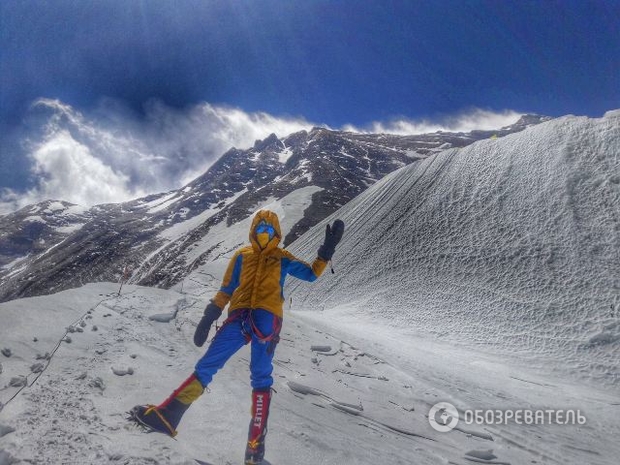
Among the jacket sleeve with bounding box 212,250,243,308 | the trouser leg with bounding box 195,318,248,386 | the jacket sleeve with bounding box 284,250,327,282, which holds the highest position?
the jacket sleeve with bounding box 284,250,327,282

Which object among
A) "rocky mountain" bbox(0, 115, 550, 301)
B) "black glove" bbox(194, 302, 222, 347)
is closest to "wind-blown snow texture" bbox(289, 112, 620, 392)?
"black glove" bbox(194, 302, 222, 347)

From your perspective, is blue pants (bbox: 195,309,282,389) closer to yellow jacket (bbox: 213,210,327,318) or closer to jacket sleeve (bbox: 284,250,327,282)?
yellow jacket (bbox: 213,210,327,318)

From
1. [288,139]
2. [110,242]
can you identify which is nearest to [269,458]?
[110,242]

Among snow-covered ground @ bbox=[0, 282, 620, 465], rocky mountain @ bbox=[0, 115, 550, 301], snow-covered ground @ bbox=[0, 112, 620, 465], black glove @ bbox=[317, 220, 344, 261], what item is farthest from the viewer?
rocky mountain @ bbox=[0, 115, 550, 301]

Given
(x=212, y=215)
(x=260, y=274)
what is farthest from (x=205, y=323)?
(x=212, y=215)

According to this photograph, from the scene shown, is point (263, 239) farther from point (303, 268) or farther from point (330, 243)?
point (330, 243)

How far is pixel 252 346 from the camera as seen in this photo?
4699mm

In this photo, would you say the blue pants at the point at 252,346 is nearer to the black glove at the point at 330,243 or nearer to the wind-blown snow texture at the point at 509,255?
the black glove at the point at 330,243

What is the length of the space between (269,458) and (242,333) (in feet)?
4.64

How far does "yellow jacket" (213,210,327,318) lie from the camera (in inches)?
193

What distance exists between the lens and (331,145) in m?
114

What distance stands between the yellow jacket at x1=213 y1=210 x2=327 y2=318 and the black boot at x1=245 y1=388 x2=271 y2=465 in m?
1.00

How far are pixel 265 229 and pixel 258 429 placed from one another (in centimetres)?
246

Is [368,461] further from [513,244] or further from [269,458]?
[513,244]
